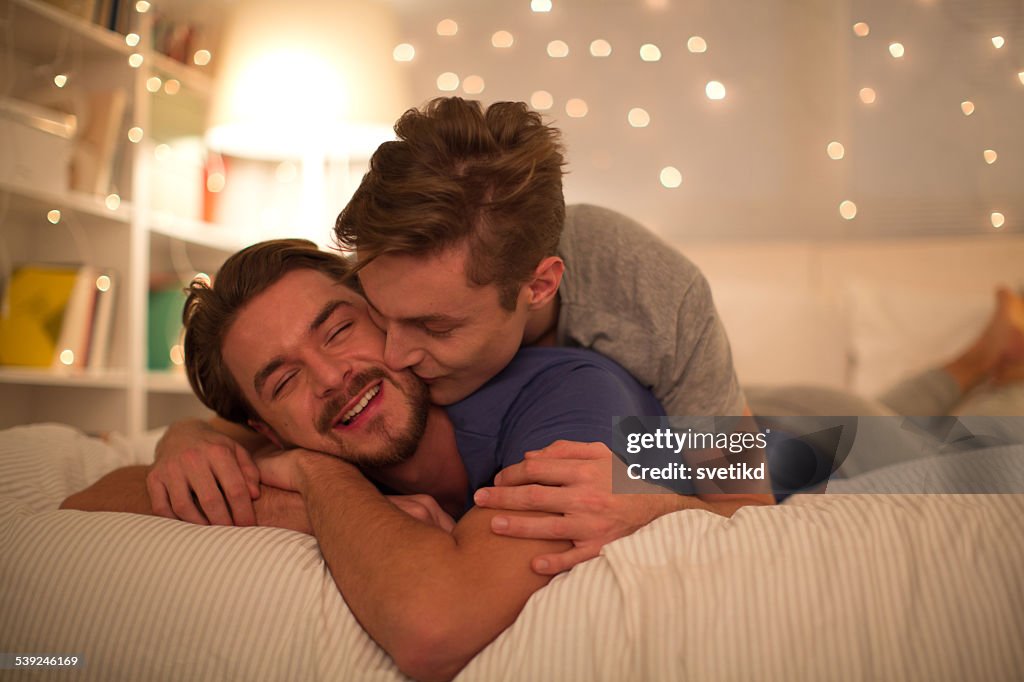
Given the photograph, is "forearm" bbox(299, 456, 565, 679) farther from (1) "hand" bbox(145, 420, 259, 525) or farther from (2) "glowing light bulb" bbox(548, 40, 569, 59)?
(2) "glowing light bulb" bbox(548, 40, 569, 59)

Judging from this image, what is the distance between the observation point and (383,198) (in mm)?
971

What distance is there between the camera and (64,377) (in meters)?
2.13

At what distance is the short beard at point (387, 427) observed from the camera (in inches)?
41.8

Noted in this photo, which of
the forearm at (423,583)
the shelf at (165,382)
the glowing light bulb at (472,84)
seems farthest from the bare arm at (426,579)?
the shelf at (165,382)

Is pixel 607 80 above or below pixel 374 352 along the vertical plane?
above

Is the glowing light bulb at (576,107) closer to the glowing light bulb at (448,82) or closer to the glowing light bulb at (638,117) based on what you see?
the glowing light bulb at (638,117)

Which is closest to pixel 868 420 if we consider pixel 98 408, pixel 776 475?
pixel 776 475

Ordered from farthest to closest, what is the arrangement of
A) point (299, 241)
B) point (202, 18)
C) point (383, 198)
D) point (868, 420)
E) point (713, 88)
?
point (202, 18) < point (713, 88) < point (868, 420) < point (299, 241) < point (383, 198)

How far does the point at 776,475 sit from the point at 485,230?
57 centimetres

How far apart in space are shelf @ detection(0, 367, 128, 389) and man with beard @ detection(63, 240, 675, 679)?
108 cm

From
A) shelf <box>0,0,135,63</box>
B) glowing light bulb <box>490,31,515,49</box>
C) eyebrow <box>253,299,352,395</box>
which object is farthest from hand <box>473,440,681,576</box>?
shelf <box>0,0,135,63</box>

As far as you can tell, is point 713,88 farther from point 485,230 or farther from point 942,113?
point 485,230

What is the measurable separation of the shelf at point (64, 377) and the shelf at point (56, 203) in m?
0.45

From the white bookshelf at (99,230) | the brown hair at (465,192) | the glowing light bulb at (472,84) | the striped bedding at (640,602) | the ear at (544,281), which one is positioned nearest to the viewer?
the striped bedding at (640,602)
